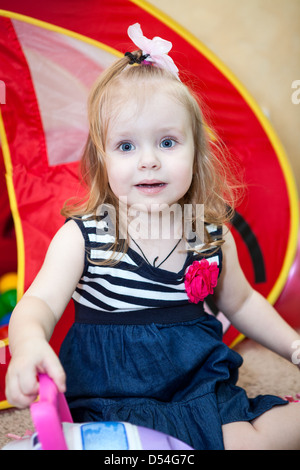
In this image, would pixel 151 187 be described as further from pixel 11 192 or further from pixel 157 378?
pixel 11 192

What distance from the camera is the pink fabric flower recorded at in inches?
28.8

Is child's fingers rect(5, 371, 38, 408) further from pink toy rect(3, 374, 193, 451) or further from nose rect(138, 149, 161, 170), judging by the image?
nose rect(138, 149, 161, 170)

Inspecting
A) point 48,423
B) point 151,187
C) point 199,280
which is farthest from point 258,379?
point 48,423

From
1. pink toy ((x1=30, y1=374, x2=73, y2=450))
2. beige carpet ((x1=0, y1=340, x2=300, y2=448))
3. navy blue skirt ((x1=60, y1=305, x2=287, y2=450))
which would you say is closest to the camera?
pink toy ((x1=30, y1=374, x2=73, y2=450))

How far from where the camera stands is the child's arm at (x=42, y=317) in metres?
0.51

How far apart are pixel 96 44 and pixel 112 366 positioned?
0.65 metres

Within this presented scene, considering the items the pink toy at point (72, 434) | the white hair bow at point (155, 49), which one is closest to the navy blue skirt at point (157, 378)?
the pink toy at point (72, 434)

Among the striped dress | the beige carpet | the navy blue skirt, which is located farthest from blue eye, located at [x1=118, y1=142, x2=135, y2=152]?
the beige carpet

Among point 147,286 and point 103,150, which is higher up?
point 103,150

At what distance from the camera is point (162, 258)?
2.49 ft

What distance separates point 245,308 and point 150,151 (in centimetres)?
32

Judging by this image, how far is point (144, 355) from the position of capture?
702mm

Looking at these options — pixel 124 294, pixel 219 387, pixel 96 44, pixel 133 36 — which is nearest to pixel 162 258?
pixel 124 294
